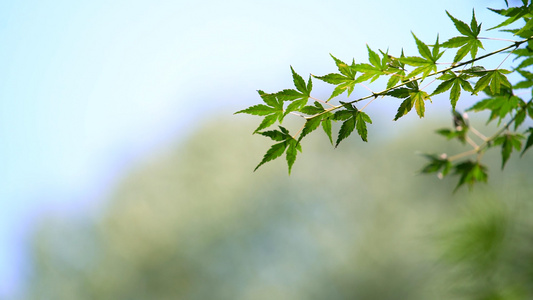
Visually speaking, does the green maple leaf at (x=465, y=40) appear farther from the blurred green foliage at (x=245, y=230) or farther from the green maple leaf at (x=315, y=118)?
the blurred green foliage at (x=245, y=230)

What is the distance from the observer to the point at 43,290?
785 cm

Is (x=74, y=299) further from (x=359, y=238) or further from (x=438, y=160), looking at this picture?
(x=438, y=160)

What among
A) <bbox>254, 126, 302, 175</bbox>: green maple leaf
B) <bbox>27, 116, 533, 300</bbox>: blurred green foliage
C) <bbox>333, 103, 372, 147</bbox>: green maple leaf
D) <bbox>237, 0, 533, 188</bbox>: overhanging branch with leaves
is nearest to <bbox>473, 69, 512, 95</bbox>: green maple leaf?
<bbox>237, 0, 533, 188</bbox>: overhanging branch with leaves

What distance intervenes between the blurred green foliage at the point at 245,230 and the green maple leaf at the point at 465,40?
717 centimetres

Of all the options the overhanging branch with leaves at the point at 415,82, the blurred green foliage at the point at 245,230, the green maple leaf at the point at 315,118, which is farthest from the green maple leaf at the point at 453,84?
the blurred green foliage at the point at 245,230

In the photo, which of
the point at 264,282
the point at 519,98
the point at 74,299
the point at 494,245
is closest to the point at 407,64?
the point at 519,98

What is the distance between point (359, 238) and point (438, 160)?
291 inches

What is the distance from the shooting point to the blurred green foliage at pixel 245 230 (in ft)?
25.7

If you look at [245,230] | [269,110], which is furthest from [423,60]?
[245,230]

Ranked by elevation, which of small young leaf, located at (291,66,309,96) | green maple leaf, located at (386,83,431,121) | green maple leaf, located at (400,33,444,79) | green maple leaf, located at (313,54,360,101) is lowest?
green maple leaf, located at (386,83,431,121)

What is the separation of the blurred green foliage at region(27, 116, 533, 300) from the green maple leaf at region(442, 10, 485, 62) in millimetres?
7175

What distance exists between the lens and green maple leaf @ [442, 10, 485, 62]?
2.22 ft

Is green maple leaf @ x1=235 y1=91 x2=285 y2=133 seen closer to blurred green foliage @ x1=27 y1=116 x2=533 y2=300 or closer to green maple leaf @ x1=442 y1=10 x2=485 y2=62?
green maple leaf @ x1=442 y1=10 x2=485 y2=62

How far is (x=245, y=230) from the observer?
27.2 feet
